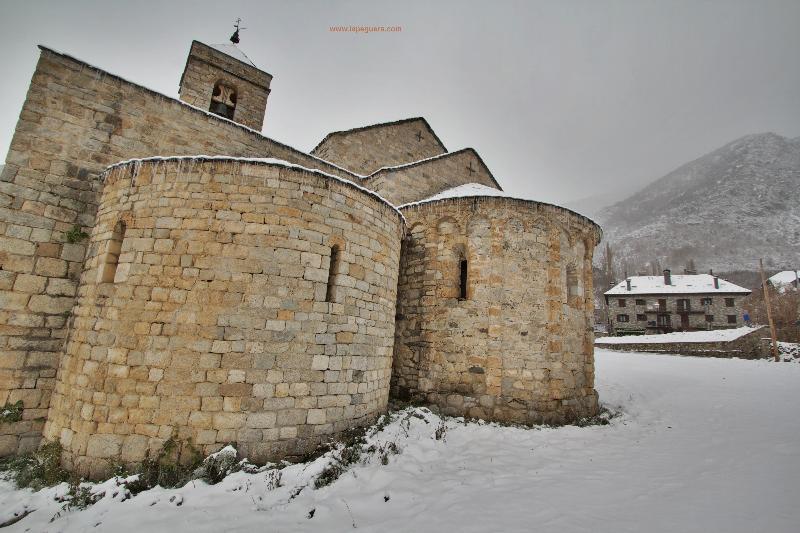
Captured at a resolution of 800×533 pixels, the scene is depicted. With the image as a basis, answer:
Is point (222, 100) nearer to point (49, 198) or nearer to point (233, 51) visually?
point (233, 51)

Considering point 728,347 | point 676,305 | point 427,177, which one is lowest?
point 728,347

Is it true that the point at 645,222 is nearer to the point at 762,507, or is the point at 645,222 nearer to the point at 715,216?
the point at 715,216

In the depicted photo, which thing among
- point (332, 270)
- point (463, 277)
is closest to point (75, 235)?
point (332, 270)

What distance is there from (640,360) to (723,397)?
8.72 metres

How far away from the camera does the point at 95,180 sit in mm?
5805

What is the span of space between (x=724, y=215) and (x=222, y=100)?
93.9m

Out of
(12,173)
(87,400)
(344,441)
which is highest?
(12,173)

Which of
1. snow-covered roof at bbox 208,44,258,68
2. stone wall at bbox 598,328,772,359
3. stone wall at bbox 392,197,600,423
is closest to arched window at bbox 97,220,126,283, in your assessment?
stone wall at bbox 392,197,600,423

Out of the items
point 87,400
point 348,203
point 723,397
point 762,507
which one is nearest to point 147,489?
point 87,400

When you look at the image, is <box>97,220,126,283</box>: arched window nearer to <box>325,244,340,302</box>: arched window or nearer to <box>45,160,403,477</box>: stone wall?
<box>45,160,403,477</box>: stone wall

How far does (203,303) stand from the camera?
179 inches

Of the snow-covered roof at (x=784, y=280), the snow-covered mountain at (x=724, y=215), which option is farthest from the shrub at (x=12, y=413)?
the snow-covered mountain at (x=724, y=215)

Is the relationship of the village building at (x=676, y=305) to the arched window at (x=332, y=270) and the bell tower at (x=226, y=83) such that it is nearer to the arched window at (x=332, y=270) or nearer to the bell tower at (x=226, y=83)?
the bell tower at (x=226, y=83)

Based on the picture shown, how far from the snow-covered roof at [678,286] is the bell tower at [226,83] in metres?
36.1
